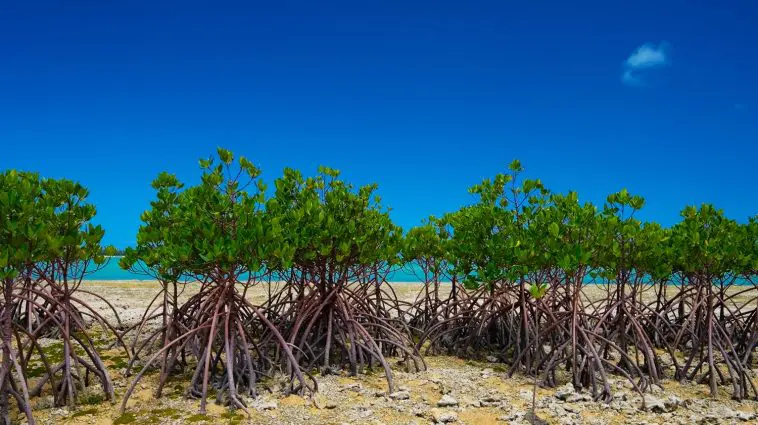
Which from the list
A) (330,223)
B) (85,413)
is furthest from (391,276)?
(85,413)

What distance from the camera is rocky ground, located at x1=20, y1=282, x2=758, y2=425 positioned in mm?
7254

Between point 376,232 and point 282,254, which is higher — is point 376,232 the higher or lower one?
the higher one

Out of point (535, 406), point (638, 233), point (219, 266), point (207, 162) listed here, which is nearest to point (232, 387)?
point (219, 266)

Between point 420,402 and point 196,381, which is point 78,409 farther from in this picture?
point 420,402

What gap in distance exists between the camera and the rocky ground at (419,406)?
725cm

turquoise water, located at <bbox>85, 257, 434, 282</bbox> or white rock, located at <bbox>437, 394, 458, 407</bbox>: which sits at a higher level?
turquoise water, located at <bbox>85, 257, 434, 282</bbox>

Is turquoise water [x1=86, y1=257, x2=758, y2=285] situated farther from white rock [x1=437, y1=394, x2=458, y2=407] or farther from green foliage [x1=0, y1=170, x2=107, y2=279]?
white rock [x1=437, y1=394, x2=458, y2=407]

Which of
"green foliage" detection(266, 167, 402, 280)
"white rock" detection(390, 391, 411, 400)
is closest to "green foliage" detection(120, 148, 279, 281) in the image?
"green foliage" detection(266, 167, 402, 280)

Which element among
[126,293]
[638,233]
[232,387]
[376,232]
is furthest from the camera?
[126,293]

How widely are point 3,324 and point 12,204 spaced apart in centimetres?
184

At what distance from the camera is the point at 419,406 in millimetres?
7762

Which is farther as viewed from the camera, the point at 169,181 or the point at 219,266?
the point at 169,181

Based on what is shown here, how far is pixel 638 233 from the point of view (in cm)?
868

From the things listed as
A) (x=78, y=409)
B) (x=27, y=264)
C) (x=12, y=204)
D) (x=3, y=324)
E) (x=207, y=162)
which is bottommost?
(x=78, y=409)
